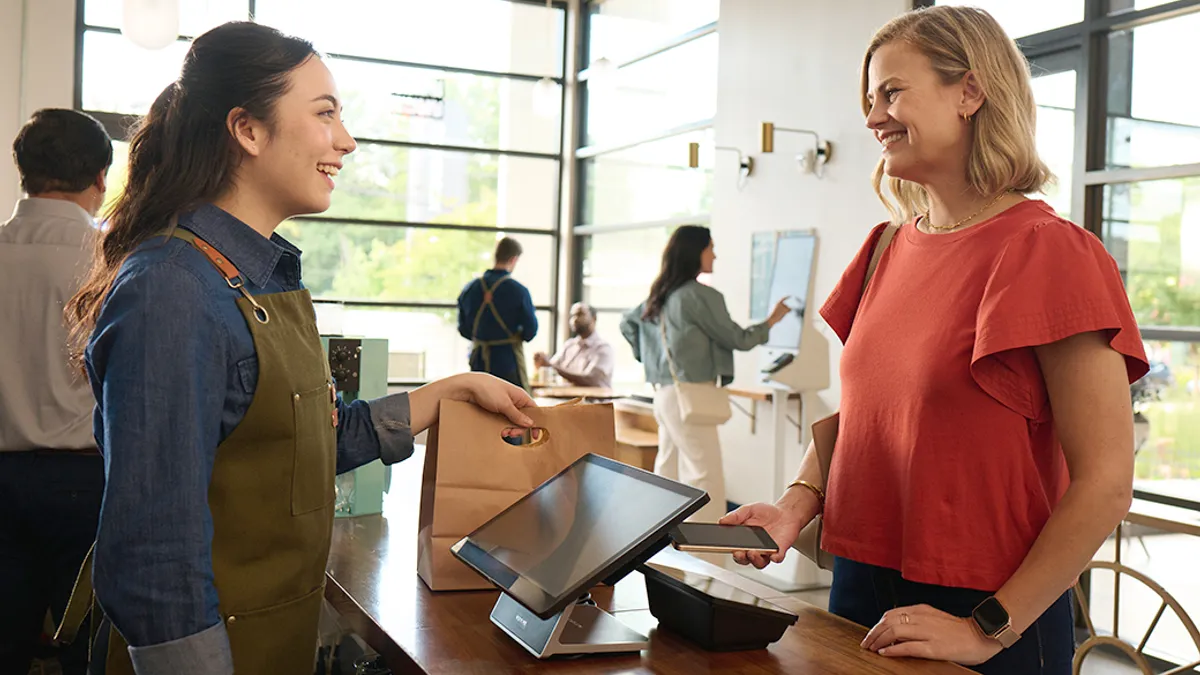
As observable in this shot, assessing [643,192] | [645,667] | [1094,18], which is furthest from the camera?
[643,192]

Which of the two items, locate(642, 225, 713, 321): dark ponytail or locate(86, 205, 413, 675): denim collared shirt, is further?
locate(642, 225, 713, 321): dark ponytail

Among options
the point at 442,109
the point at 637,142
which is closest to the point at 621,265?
the point at 637,142

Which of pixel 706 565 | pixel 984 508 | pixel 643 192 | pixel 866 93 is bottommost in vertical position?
pixel 706 565

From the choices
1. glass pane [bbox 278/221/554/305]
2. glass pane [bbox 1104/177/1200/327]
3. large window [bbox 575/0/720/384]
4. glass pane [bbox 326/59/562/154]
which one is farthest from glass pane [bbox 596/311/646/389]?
glass pane [bbox 1104/177/1200/327]

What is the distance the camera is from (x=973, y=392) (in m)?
1.30

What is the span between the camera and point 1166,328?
4.05 m

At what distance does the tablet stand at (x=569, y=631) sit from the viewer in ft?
4.01

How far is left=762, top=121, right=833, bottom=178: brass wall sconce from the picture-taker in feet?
19.4

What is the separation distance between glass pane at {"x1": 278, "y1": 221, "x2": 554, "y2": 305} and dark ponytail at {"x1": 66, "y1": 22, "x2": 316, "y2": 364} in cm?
734

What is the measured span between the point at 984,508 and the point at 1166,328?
10.6 ft

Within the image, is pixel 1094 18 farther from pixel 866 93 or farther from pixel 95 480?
pixel 95 480

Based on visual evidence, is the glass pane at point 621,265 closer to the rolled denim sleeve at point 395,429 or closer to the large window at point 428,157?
the large window at point 428,157

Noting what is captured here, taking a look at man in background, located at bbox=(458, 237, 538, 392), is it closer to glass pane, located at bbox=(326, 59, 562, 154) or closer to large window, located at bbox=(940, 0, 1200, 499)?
glass pane, located at bbox=(326, 59, 562, 154)

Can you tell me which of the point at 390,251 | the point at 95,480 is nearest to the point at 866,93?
the point at 95,480
